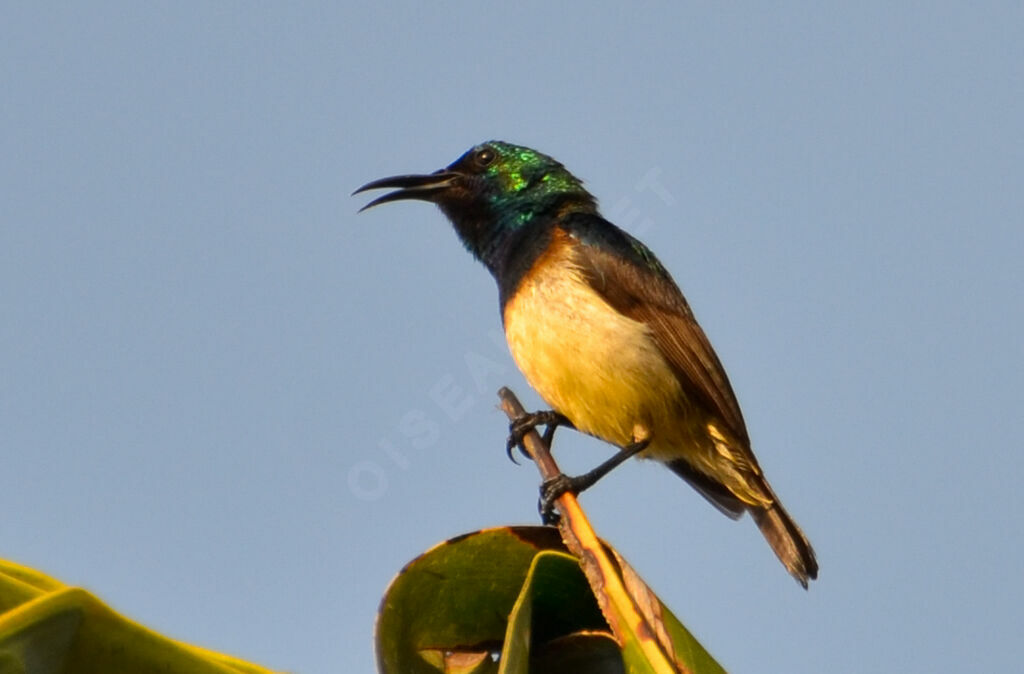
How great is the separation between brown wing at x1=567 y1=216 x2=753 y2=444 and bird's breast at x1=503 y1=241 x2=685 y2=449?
7cm

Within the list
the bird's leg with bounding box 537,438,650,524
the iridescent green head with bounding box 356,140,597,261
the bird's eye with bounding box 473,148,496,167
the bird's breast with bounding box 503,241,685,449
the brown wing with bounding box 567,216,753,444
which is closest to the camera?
the bird's leg with bounding box 537,438,650,524

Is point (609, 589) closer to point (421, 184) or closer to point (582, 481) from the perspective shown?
point (582, 481)

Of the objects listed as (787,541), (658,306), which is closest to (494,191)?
(658,306)

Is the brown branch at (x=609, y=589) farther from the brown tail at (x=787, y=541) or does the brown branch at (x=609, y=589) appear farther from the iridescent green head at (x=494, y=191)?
the iridescent green head at (x=494, y=191)

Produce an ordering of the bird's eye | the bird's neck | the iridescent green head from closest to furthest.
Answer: the bird's neck, the iridescent green head, the bird's eye

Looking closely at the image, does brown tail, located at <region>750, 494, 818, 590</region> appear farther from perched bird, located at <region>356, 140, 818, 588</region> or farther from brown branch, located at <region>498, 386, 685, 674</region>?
brown branch, located at <region>498, 386, 685, 674</region>

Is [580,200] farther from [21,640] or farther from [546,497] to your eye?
[21,640]

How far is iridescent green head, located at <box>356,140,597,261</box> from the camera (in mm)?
6977

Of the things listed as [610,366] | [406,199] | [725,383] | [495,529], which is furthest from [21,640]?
Answer: [406,199]

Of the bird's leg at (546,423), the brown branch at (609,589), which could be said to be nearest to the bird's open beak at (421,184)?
the bird's leg at (546,423)

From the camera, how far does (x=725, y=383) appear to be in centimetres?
636

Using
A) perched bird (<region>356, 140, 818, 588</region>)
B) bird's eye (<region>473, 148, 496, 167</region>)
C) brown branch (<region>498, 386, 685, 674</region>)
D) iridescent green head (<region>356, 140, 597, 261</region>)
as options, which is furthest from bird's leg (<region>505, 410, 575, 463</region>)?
brown branch (<region>498, 386, 685, 674</region>)

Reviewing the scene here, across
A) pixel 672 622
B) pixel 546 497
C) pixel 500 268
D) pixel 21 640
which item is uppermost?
pixel 500 268

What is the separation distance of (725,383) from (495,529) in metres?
3.10
